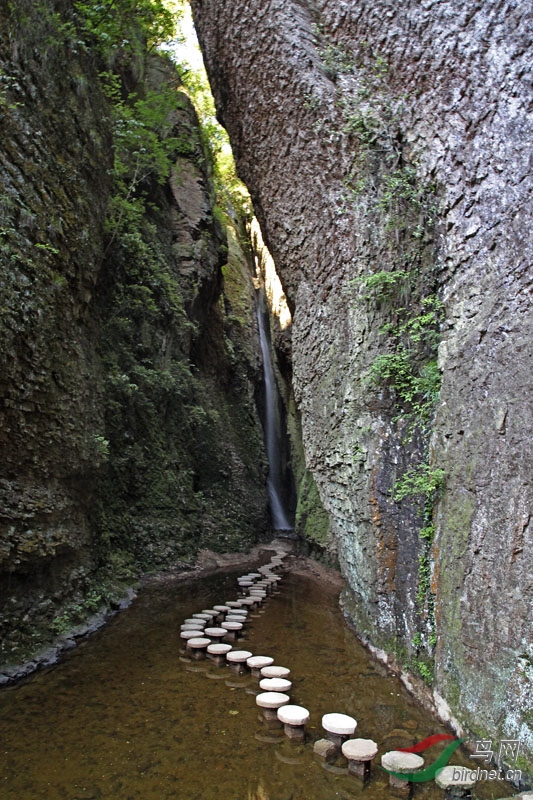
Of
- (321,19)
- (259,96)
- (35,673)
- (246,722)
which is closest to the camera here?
(246,722)

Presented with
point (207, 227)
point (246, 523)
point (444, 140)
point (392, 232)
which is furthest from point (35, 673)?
point (207, 227)

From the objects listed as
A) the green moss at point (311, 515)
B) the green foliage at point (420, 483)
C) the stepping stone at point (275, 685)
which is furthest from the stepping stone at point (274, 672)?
the green moss at point (311, 515)

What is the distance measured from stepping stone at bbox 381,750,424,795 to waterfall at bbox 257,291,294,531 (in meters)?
14.0

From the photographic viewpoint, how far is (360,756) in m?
4.25

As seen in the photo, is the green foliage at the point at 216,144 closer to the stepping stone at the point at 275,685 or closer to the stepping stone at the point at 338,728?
the stepping stone at the point at 275,685

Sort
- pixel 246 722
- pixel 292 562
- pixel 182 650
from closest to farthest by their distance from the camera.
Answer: pixel 246 722 → pixel 182 650 → pixel 292 562

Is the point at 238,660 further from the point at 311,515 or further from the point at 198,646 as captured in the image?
the point at 311,515

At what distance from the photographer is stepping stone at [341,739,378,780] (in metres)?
4.24

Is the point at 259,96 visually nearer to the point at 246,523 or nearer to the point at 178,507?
the point at 178,507

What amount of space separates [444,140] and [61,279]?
5.71 metres

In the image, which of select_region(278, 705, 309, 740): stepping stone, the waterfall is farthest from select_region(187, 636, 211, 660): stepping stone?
the waterfall

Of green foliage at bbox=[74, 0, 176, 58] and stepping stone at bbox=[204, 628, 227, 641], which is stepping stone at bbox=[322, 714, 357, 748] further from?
green foliage at bbox=[74, 0, 176, 58]

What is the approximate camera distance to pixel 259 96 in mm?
9953

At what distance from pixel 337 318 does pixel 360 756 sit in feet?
19.5
